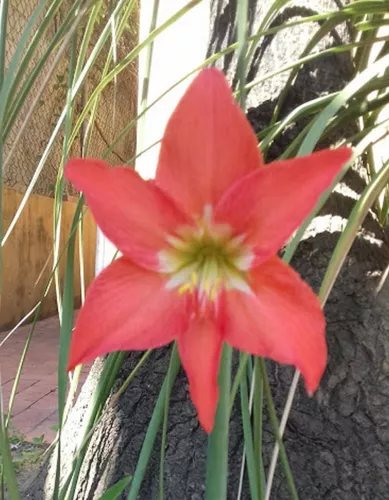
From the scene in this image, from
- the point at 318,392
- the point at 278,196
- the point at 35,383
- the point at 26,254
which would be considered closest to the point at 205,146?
the point at 278,196

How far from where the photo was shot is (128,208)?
0.70 feet

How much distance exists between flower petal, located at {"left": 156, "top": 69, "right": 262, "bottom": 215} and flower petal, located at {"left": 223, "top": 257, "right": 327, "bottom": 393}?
4 centimetres

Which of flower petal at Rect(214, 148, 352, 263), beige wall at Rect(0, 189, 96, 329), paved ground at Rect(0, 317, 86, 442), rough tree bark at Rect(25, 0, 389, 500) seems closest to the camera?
flower petal at Rect(214, 148, 352, 263)

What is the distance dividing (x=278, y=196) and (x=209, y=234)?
4 cm

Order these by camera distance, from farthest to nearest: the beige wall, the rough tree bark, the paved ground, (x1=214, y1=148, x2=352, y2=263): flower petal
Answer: the beige wall < the paved ground < the rough tree bark < (x1=214, y1=148, x2=352, y2=263): flower petal

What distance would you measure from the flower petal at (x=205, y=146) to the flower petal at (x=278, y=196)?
0.01 metres

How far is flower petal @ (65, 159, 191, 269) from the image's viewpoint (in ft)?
0.66

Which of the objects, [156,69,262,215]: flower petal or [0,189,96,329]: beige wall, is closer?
[156,69,262,215]: flower petal

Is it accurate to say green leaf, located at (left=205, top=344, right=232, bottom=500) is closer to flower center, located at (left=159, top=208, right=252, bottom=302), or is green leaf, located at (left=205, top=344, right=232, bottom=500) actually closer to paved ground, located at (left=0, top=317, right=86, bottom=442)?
flower center, located at (left=159, top=208, right=252, bottom=302)

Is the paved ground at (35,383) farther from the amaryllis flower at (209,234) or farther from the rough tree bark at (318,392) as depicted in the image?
the amaryllis flower at (209,234)

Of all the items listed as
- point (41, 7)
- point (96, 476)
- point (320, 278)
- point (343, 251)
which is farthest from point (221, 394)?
point (96, 476)

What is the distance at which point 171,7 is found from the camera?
1.21 meters

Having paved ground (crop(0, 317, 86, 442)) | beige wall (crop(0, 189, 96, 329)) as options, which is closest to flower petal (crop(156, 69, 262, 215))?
paved ground (crop(0, 317, 86, 442))

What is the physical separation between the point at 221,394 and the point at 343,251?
0.46 ft
